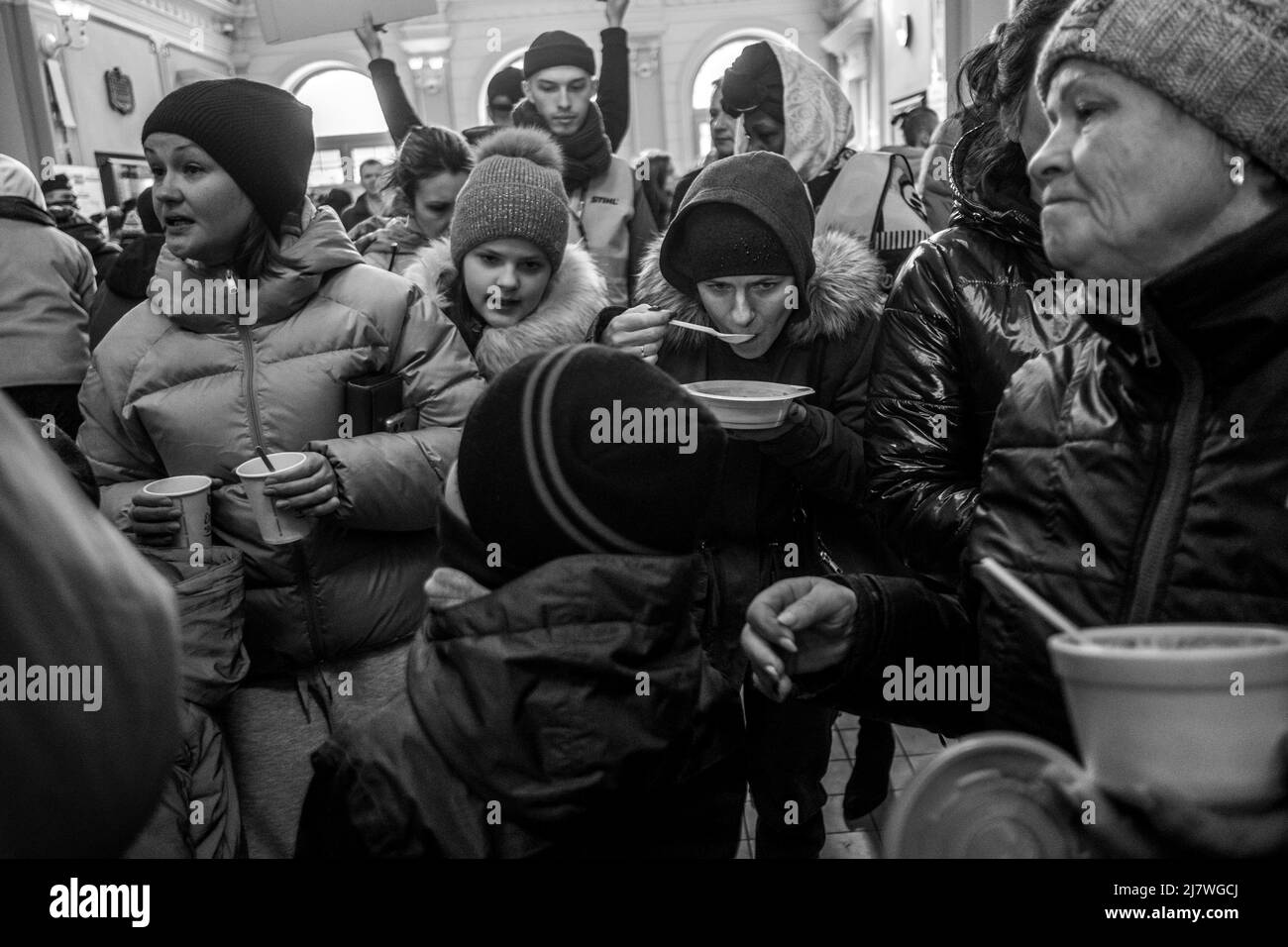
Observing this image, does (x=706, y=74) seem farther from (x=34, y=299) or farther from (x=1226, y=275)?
(x=1226, y=275)

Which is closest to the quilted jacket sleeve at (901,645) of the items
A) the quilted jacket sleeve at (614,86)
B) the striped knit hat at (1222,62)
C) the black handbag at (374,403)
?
the striped knit hat at (1222,62)

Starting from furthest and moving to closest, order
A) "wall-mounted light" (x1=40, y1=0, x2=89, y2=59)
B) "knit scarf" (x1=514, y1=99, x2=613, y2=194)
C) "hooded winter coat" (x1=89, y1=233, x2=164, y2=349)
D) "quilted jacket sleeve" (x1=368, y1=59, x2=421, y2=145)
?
"wall-mounted light" (x1=40, y1=0, x2=89, y2=59) < "quilted jacket sleeve" (x1=368, y1=59, x2=421, y2=145) < "knit scarf" (x1=514, y1=99, x2=613, y2=194) < "hooded winter coat" (x1=89, y1=233, x2=164, y2=349)

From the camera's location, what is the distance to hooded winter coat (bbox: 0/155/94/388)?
3.04 meters

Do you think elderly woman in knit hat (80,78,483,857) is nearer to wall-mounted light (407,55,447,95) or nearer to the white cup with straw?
the white cup with straw

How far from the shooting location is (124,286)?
2992 millimetres

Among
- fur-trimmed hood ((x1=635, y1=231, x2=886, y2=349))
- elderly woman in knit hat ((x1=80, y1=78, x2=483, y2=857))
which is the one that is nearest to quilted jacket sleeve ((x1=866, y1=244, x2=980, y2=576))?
fur-trimmed hood ((x1=635, y1=231, x2=886, y2=349))

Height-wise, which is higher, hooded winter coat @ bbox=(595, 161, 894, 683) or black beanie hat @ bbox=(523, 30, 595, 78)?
black beanie hat @ bbox=(523, 30, 595, 78)

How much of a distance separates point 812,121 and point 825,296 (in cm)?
116

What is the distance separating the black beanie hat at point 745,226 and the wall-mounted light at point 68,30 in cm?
1218

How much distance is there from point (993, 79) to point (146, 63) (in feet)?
50.8

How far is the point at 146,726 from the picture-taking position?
704 millimetres

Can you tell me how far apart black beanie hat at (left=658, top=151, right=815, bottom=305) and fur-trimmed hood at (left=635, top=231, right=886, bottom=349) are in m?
0.03

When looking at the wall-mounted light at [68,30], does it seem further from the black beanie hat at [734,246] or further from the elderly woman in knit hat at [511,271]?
the black beanie hat at [734,246]
